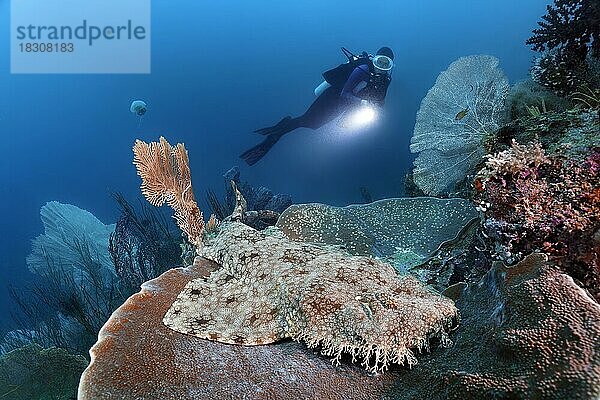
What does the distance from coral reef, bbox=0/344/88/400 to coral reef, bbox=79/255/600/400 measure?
3.54 metres

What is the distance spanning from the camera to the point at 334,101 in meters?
11.9

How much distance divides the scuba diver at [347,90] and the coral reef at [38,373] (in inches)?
329

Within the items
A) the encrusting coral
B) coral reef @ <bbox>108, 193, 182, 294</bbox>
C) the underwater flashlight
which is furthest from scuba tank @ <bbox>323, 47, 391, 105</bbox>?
the encrusting coral

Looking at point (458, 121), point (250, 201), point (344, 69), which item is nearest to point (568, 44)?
point (458, 121)

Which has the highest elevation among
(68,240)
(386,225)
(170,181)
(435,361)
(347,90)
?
(347,90)

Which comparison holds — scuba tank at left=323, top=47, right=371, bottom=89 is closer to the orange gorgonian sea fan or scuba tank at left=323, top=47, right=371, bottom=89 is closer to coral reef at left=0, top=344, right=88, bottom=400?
the orange gorgonian sea fan

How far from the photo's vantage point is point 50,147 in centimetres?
5556

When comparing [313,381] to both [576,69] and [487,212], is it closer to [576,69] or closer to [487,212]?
[487,212]

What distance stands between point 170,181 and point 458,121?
3854 millimetres

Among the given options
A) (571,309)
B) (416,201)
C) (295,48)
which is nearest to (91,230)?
(416,201)

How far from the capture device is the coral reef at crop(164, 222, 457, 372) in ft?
7.31

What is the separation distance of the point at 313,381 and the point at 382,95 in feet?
28.9

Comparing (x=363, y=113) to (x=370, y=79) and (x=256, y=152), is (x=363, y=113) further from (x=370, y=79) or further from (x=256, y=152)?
(x=256, y=152)

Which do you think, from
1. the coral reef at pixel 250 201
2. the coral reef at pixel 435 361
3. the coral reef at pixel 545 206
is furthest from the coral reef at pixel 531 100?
the coral reef at pixel 250 201
